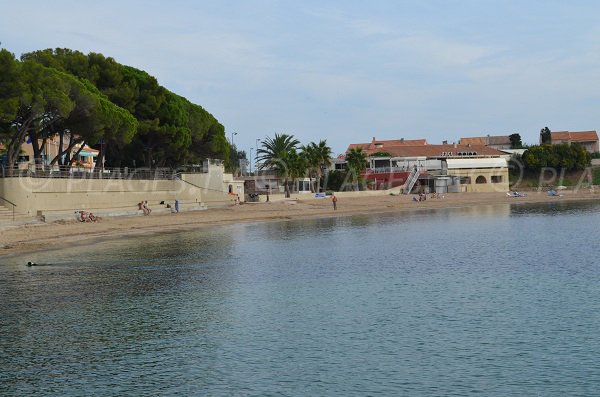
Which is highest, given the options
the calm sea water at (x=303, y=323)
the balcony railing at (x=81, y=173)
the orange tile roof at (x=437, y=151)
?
the orange tile roof at (x=437, y=151)

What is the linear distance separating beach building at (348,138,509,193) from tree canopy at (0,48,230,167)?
91.4 ft

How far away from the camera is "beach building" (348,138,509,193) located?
340 ft

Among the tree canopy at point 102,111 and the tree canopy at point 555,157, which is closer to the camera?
the tree canopy at point 102,111

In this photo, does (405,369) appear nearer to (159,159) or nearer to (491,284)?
(491,284)

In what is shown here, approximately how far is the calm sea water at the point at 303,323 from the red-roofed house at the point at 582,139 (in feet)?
406

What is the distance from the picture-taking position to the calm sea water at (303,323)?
1452cm

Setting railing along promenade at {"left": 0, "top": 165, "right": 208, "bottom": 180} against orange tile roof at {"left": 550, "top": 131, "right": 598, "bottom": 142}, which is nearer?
railing along promenade at {"left": 0, "top": 165, "right": 208, "bottom": 180}

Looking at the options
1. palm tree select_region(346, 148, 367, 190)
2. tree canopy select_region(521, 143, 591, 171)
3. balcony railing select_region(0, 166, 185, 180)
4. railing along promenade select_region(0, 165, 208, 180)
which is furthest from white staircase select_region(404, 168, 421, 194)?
balcony railing select_region(0, 166, 185, 180)

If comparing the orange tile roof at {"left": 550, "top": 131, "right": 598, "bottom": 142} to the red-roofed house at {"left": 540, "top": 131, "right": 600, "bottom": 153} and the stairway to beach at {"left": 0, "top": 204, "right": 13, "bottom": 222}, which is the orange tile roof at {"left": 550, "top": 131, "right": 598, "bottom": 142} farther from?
the stairway to beach at {"left": 0, "top": 204, "right": 13, "bottom": 222}

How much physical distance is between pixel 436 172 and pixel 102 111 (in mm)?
61407

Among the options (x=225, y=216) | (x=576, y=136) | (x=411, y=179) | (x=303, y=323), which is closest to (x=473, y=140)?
Answer: (x=576, y=136)

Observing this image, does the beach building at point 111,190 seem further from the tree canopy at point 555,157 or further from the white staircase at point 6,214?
the tree canopy at point 555,157

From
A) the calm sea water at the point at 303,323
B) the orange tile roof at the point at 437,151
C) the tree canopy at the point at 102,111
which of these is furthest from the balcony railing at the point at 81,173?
the orange tile roof at the point at 437,151

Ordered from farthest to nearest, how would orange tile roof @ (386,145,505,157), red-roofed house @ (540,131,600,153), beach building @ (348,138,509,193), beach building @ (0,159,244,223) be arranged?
red-roofed house @ (540,131,600,153) → orange tile roof @ (386,145,505,157) → beach building @ (348,138,509,193) → beach building @ (0,159,244,223)
